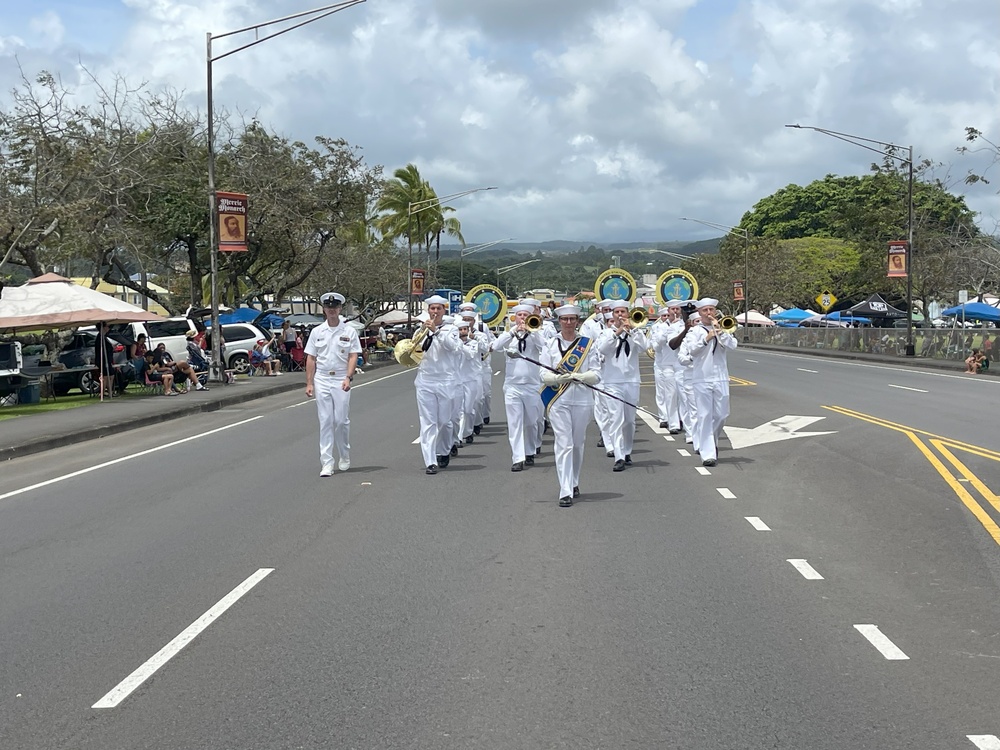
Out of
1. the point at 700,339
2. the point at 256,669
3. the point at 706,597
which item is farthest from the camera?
the point at 700,339

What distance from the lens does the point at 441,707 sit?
4.82m

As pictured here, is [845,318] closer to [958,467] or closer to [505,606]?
[958,467]

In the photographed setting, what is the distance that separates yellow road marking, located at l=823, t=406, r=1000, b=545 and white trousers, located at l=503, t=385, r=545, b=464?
4.38 m

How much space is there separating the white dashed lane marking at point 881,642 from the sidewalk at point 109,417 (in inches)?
472

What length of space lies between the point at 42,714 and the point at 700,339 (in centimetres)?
906

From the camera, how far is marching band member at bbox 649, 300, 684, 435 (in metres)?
15.4

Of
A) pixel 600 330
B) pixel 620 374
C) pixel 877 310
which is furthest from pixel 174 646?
pixel 877 310

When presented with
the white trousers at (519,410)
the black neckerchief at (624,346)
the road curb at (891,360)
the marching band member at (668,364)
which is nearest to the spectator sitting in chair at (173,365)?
the marching band member at (668,364)

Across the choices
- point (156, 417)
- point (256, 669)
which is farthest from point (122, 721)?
point (156, 417)

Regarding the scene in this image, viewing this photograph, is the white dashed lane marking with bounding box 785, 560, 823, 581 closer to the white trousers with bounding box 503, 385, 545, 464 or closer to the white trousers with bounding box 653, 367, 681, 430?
the white trousers with bounding box 503, 385, 545, 464

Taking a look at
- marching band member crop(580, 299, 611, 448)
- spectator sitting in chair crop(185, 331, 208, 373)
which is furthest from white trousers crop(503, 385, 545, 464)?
spectator sitting in chair crop(185, 331, 208, 373)

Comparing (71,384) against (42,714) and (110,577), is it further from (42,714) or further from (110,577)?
(42,714)

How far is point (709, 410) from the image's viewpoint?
492 inches

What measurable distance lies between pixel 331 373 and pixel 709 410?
429cm
